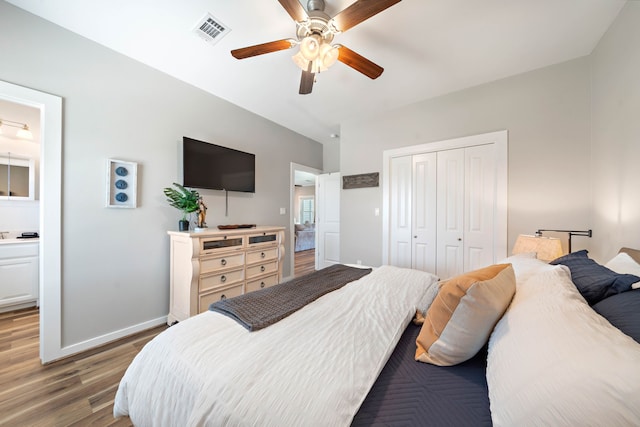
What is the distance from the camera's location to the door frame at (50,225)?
1.75 metres

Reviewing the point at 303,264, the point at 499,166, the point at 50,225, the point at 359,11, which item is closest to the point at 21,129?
the point at 50,225

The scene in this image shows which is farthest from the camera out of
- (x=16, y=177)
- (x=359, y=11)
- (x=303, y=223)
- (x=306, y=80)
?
(x=303, y=223)

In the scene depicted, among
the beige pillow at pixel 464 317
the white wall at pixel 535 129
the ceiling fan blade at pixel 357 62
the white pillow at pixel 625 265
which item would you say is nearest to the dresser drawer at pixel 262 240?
the ceiling fan blade at pixel 357 62

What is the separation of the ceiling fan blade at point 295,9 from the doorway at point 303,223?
2.58m

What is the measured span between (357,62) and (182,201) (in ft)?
6.95

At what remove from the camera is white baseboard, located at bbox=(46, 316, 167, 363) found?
6.10 ft

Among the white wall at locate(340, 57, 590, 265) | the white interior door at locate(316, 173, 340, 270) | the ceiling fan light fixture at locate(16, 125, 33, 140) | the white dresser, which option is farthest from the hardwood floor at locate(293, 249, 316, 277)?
the ceiling fan light fixture at locate(16, 125, 33, 140)

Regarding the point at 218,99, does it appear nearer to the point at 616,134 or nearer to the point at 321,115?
the point at 321,115

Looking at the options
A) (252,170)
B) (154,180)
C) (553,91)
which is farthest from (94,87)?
(553,91)

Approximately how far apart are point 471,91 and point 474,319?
2.88 m

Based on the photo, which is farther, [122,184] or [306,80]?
[122,184]

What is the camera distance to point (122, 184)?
2141mm

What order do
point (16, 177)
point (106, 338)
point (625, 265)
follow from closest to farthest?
point (625, 265) → point (106, 338) → point (16, 177)

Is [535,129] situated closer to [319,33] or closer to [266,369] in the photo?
[319,33]
